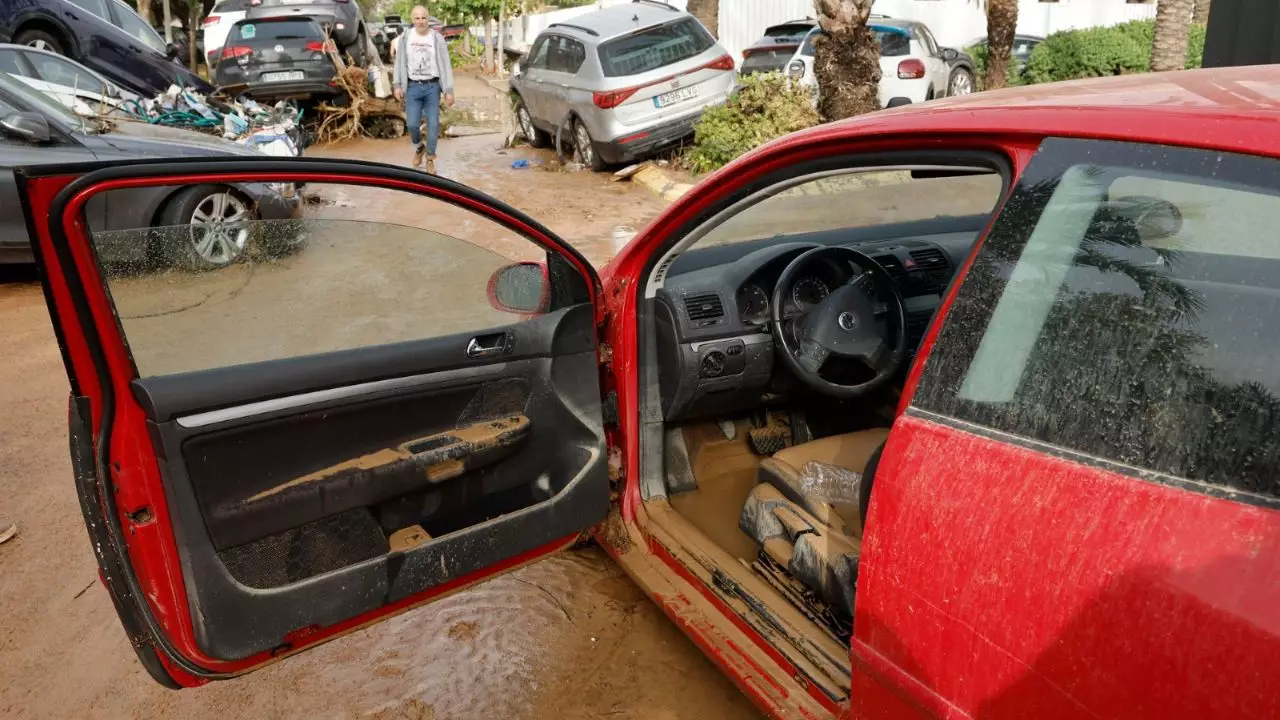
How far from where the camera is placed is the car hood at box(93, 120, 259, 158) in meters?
7.16

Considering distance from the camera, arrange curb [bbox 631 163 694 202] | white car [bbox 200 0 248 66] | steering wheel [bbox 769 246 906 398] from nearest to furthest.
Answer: steering wheel [bbox 769 246 906 398]
curb [bbox 631 163 694 202]
white car [bbox 200 0 248 66]

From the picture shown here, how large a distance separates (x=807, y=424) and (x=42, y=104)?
664 centimetres

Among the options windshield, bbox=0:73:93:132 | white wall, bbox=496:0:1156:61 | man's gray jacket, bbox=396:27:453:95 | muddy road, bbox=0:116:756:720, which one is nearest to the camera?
muddy road, bbox=0:116:756:720

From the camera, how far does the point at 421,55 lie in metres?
11.0

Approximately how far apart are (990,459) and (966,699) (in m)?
0.40

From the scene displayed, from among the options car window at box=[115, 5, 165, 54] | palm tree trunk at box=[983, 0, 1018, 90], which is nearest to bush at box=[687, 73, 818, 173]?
palm tree trunk at box=[983, 0, 1018, 90]

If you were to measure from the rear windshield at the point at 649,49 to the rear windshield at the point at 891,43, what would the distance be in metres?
2.33

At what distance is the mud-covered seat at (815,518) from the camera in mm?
2336

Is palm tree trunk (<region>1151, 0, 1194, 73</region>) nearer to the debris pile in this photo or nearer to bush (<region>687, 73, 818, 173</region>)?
bush (<region>687, 73, 818, 173</region>)

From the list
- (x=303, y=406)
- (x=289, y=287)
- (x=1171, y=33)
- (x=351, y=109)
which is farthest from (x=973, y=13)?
(x=303, y=406)

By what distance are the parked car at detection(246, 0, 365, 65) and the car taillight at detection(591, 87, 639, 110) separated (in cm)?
646

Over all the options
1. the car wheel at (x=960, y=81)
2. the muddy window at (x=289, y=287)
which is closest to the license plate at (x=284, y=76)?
the car wheel at (x=960, y=81)

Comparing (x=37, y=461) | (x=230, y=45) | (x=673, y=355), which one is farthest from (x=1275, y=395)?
(x=230, y=45)

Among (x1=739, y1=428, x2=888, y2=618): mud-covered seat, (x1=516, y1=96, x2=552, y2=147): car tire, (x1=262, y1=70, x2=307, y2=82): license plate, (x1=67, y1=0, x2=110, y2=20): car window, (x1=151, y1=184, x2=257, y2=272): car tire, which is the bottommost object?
(x1=516, y1=96, x2=552, y2=147): car tire
